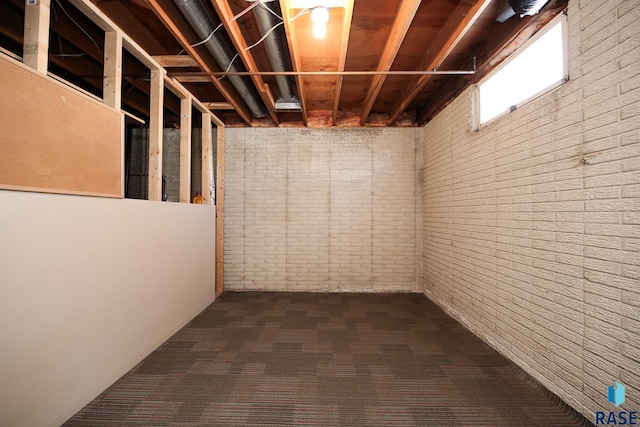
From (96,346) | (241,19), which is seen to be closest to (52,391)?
(96,346)

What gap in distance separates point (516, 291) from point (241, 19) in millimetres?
3620

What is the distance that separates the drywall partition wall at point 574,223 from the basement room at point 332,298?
14 millimetres

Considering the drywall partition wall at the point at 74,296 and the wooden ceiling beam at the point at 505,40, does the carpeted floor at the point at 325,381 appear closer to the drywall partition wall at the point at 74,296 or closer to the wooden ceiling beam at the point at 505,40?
the drywall partition wall at the point at 74,296

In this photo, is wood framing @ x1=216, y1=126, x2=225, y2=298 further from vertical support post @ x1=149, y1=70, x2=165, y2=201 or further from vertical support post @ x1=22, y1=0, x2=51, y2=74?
vertical support post @ x1=22, y1=0, x2=51, y2=74

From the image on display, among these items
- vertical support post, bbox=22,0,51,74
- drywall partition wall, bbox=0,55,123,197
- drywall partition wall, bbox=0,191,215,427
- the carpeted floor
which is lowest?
the carpeted floor

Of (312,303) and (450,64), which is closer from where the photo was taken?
(450,64)

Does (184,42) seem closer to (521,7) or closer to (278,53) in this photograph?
(278,53)

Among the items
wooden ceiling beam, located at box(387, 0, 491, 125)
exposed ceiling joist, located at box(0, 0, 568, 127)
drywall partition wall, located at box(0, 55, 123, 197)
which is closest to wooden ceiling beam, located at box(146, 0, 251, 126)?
exposed ceiling joist, located at box(0, 0, 568, 127)

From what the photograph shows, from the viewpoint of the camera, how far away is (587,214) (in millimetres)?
1875

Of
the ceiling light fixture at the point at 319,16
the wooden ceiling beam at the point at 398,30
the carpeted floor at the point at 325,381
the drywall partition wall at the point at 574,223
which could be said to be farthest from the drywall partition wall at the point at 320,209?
the ceiling light fixture at the point at 319,16

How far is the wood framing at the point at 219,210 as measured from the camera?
4.62 metres

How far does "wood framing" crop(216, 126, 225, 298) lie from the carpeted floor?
3.67ft

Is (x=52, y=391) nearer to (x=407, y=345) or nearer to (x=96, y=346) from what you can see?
(x=96, y=346)

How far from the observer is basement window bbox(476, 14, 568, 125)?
2139 millimetres
